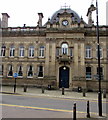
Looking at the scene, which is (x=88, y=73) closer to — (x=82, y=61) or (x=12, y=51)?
(x=82, y=61)

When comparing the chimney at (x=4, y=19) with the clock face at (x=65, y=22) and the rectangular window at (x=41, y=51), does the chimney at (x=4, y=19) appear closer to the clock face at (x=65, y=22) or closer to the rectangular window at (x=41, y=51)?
the rectangular window at (x=41, y=51)

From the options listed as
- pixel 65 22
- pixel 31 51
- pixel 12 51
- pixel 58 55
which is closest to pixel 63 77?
pixel 58 55

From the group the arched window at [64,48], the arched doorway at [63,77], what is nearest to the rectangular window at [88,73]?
the arched doorway at [63,77]

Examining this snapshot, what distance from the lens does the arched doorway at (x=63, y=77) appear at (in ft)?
67.1

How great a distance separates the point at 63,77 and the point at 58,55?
157 inches

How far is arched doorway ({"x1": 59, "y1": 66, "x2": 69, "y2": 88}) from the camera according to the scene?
67.1ft

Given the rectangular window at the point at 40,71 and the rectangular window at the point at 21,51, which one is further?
the rectangular window at the point at 21,51

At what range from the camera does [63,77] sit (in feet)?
67.5

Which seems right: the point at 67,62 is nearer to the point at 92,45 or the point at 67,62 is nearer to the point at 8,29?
the point at 92,45

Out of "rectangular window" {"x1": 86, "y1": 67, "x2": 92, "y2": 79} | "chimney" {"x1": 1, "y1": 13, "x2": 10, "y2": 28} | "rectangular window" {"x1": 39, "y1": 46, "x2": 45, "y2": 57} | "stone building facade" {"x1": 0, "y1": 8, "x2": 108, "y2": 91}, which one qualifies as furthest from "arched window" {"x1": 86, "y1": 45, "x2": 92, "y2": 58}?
"chimney" {"x1": 1, "y1": 13, "x2": 10, "y2": 28}

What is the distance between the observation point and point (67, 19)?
69.1 ft

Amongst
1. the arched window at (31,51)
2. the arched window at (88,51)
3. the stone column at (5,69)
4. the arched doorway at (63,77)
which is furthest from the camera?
the stone column at (5,69)

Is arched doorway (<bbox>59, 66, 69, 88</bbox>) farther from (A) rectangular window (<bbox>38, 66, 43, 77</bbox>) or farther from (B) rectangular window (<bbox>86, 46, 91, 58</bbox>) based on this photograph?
(B) rectangular window (<bbox>86, 46, 91, 58</bbox>)

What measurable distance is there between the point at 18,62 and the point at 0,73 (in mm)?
4194
